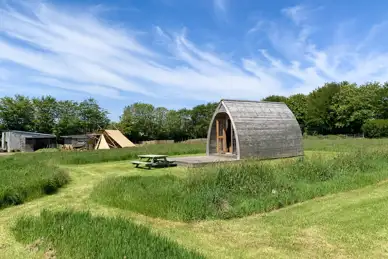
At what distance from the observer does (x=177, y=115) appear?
167ft

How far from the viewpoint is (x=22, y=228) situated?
5.32 m

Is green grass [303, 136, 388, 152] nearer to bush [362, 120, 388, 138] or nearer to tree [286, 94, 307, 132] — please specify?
bush [362, 120, 388, 138]

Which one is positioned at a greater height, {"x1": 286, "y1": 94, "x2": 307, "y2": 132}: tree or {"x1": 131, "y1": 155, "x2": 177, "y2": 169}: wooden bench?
{"x1": 286, "y1": 94, "x2": 307, "y2": 132}: tree

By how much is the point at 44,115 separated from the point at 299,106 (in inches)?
1541

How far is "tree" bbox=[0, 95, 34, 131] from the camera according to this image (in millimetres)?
40094

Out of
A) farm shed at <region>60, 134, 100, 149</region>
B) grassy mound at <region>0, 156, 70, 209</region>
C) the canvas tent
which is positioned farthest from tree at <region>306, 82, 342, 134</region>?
grassy mound at <region>0, 156, 70, 209</region>

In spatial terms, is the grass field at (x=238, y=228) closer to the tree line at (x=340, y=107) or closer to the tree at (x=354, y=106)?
the tree line at (x=340, y=107)

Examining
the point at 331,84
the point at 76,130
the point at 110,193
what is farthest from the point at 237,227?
the point at 331,84

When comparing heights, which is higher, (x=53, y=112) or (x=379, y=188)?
(x=53, y=112)

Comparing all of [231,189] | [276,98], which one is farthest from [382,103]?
[231,189]

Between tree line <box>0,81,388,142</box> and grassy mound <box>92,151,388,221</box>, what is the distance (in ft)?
103

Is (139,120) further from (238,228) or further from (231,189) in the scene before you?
(238,228)

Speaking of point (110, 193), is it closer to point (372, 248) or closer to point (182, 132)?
point (372, 248)

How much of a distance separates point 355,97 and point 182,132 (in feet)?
85.1
